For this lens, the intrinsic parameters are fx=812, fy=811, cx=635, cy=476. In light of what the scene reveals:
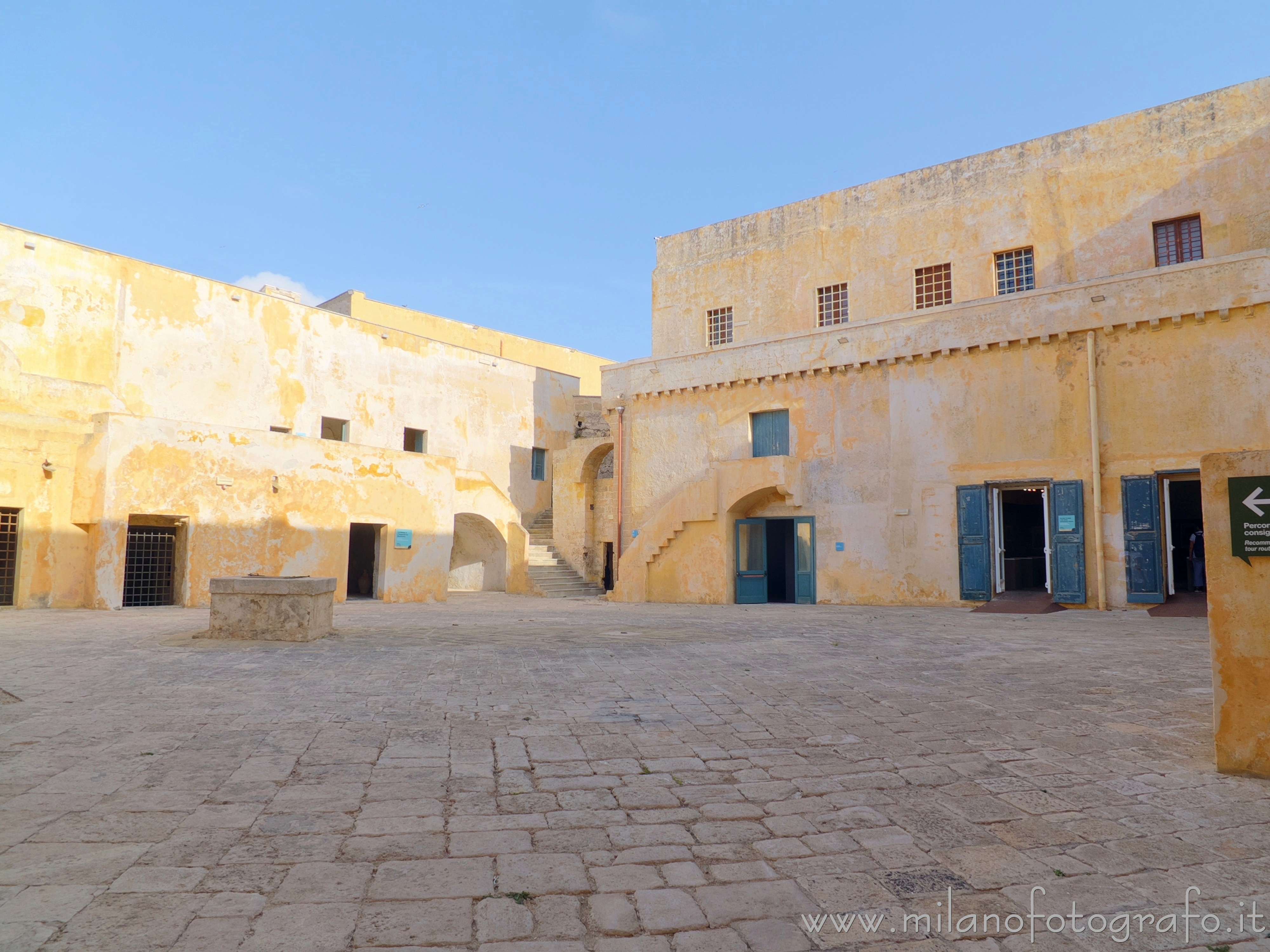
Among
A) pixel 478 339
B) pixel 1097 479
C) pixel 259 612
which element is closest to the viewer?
pixel 259 612

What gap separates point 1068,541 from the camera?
16.6 metres

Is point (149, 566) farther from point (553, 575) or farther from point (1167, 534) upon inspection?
point (1167, 534)

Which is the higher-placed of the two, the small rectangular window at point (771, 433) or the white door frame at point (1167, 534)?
the small rectangular window at point (771, 433)

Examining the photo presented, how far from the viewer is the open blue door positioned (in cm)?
2117

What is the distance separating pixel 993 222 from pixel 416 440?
19.1 m

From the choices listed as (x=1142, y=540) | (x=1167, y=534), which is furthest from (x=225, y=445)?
(x=1167, y=534)

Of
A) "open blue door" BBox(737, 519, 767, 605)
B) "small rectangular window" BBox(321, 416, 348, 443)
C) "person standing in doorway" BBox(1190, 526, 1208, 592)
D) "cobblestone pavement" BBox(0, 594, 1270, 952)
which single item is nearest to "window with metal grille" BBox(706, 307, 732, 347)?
"open blue door" BBox(737, 519, 767, 605)

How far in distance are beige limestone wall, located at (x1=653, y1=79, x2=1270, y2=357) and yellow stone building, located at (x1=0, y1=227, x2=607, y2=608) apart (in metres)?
8.46

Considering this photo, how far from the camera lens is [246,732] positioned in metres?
5.54

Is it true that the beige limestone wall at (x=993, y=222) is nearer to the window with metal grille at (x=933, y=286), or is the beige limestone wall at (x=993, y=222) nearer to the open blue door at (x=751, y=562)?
the window with metal grille at (x=933, y=286)

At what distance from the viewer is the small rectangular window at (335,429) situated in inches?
1009

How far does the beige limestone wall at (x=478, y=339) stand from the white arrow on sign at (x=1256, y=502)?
26358mm

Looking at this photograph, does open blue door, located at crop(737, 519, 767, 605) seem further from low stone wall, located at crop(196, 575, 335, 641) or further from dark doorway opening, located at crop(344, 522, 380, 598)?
low stone wall, located at crop(196, 575, 335, 641)

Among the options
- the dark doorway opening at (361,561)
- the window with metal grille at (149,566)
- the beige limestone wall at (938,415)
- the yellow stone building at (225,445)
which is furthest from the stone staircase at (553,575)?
the window with metal grille at (149,566)
